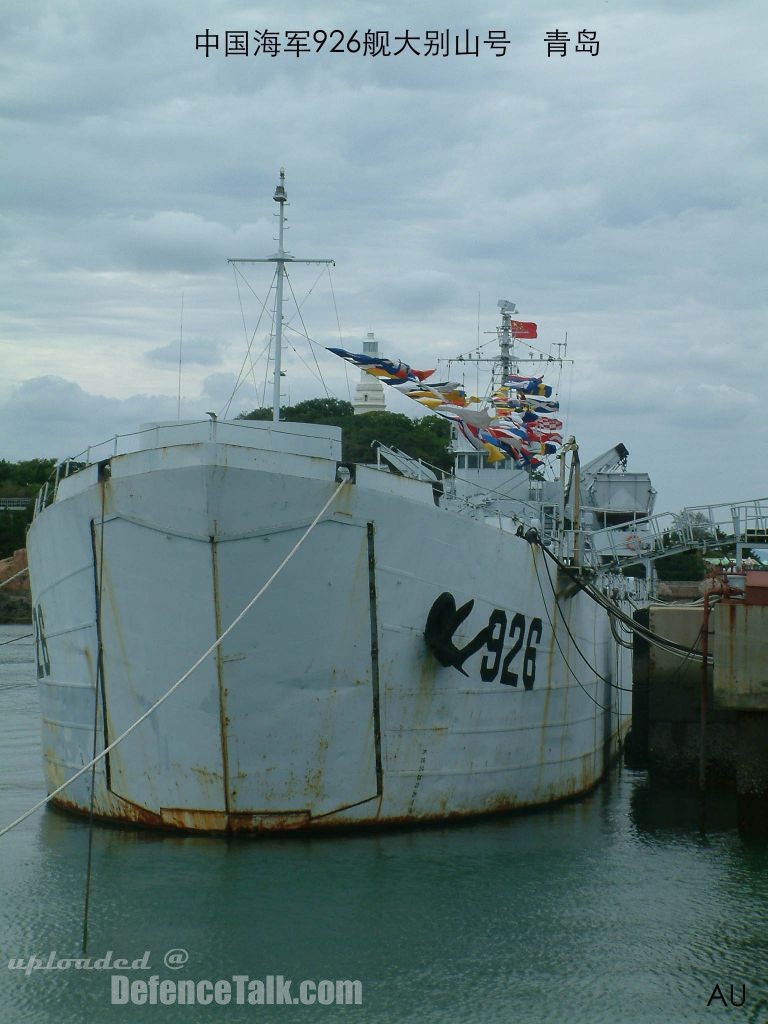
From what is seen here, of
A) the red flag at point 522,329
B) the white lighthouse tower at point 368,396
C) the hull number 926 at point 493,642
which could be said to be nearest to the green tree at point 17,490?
the white lighthouse tower at point 368,396

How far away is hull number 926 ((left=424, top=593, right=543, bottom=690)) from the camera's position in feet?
41.3

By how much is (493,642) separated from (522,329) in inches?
565

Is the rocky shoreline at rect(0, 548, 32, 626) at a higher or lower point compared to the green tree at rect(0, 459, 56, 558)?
lower

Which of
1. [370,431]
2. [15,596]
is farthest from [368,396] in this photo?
[15,596]

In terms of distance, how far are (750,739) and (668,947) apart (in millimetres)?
4729

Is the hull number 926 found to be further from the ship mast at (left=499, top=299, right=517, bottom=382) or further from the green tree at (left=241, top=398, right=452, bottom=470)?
the green tree at (left=241, top=398, right=452, bottom=470)

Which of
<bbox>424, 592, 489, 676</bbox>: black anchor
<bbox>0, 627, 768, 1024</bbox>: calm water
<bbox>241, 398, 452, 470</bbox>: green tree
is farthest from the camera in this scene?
<bbox>241, 398, 452, 470</bbox>: green tree

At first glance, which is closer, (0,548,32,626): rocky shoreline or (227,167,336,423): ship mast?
(227,167,336,423): ship mast

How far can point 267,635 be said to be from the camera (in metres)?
11.7

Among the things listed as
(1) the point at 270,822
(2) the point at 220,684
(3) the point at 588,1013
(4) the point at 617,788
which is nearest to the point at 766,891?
(3) the point at 588,1013

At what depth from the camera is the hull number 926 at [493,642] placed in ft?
41.3

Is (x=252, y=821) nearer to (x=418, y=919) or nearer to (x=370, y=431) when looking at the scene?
(x=418, y=919)

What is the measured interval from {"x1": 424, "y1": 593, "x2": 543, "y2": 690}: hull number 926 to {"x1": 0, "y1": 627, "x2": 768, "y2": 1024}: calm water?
1.74 meters

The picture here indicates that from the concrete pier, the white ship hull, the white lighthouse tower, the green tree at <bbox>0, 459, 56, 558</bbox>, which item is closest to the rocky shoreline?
the green tree at <bbox>0, 459, 56, 558</bbox>
